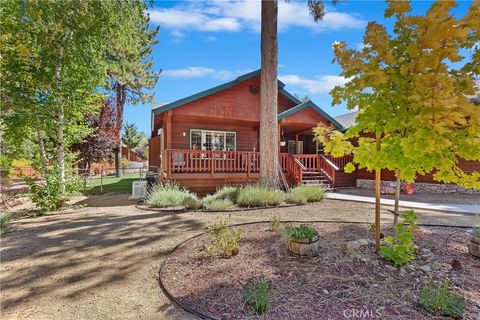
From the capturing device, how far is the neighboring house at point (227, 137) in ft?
34.1

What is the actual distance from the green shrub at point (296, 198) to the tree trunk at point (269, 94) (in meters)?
0.86

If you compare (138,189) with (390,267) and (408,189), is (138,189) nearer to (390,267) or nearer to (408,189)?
(390,267)

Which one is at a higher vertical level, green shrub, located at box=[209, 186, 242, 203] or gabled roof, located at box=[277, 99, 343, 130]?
gabled roof, located at box=[277, 99, 343, 130]

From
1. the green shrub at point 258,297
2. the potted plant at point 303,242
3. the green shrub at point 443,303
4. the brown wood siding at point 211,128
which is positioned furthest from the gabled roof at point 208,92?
the green shrub at point 443,303

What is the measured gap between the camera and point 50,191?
24.3 feet

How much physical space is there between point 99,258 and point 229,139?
34.8 feet

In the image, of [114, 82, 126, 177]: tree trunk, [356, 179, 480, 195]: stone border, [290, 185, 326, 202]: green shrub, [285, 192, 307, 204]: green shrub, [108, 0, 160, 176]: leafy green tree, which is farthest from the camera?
[114, 82, 126, 177]: tree trunk

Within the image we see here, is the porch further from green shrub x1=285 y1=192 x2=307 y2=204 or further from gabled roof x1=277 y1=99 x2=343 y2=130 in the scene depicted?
green shrub x1=285 y1=192 x2=307 y2=204

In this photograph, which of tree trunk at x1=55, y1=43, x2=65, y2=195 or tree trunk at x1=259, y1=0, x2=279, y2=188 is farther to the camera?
tree trunk at x1=259, y1=0, x2=279, y2=188

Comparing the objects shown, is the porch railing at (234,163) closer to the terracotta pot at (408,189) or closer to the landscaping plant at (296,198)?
the terracotta pot at (408,189)

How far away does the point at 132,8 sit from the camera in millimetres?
9250

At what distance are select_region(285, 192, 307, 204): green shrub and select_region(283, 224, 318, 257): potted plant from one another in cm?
421

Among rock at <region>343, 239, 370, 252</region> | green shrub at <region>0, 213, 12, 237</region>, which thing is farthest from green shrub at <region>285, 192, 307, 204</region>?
green shrub at <region>0, 213, 12, 237</region>

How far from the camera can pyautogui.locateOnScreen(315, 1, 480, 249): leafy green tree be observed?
2363mm
